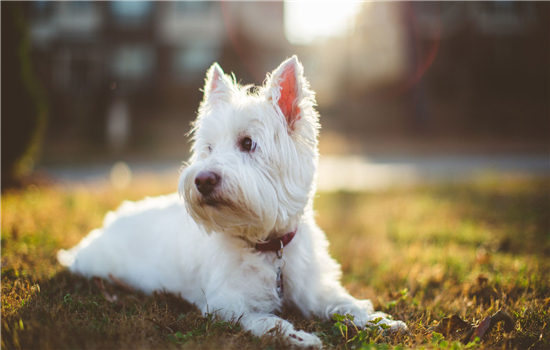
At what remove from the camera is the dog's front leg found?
89.0 inches

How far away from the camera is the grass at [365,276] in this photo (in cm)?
228

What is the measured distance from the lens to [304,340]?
2277mm

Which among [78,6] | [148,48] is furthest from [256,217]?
[78,6]

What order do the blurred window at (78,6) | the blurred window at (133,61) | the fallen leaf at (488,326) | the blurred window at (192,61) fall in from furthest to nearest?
the blurred window at (192,61) → the blurred window at (133,61) → the blurred window at (78,6) → the fallen leaf at (488,326)

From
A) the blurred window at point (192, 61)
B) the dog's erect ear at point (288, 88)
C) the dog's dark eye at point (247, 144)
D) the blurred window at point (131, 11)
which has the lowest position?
the dog's dark eye at point (247, 144)

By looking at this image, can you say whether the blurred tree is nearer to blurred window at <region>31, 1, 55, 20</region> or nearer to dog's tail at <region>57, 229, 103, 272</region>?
dog's tail at <region>57, 229, 103, 272</region>

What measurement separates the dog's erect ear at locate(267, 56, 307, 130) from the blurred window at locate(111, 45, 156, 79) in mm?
22992

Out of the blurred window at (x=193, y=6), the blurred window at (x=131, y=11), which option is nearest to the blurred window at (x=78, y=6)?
the blurred window at (x=131, y=11)

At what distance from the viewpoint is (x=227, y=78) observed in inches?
117

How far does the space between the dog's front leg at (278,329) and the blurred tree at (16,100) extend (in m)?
6.50

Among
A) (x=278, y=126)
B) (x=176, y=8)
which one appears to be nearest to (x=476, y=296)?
(x=278, y=126)

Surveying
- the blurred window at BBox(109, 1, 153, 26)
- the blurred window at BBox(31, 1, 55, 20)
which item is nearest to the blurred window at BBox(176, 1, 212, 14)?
the blurred window at BBox(109, 1, 153, 26)

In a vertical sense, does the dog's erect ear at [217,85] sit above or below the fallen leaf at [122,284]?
above

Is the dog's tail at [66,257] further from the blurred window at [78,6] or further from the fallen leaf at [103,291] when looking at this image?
the blurred window at [78,6]
